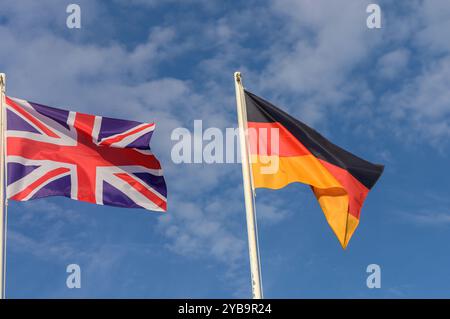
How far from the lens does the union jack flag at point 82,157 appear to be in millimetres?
21406

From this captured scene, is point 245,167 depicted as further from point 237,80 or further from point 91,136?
point 91,136

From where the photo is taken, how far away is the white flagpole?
64.1 ft

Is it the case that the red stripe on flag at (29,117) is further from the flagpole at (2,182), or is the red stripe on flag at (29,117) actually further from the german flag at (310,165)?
the german flag at (310,165)

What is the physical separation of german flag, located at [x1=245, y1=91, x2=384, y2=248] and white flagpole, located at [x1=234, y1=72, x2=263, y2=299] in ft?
0.85

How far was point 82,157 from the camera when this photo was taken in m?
22.4

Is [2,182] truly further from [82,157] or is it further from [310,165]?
[310,165]

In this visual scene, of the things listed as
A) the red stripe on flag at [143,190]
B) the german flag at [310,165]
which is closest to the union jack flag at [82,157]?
the red stripe on flag at [143,190]

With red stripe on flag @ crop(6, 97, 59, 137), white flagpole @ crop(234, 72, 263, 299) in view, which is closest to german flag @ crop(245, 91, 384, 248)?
white flagpole @ crop(234, 72, 263, 299)

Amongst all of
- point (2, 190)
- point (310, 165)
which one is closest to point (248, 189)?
point (310, 165)

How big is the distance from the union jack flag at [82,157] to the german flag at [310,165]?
3044 millimetres

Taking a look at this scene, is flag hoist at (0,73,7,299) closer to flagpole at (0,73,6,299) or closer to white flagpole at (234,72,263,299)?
flagpole at (0,73,6,299)
